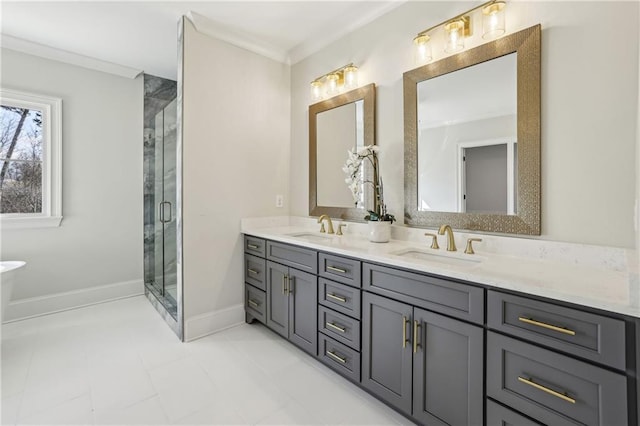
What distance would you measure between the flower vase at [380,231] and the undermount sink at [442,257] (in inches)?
9.2

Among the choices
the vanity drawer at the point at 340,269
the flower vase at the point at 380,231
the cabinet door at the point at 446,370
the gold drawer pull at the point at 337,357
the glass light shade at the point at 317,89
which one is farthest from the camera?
the glass light shade at the point at 317,89

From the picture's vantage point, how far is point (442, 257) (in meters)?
1.82

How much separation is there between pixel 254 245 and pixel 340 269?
3.53ft

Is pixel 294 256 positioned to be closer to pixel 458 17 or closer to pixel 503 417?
pixel 503 417

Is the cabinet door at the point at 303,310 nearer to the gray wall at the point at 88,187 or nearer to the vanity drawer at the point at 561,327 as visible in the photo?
the vanity drawer at the point at 561,327

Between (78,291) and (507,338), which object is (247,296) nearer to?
(78,291)

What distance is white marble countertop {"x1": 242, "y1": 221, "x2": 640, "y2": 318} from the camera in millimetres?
1015

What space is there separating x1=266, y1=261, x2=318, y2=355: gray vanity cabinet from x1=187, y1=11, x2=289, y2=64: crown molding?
1962 mm

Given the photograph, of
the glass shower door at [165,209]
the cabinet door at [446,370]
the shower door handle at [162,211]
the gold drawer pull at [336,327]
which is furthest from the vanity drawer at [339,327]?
the shower door handle at [162,211]

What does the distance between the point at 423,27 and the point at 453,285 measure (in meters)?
1.70

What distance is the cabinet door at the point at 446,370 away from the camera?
1.31 meters

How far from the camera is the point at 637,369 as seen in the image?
0.94 m

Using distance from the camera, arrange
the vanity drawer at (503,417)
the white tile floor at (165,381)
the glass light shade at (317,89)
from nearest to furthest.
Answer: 1. the vanity drawer at (503,417)
2. the white tile floor at (165,381)
3. the glass light shade at (317,89)

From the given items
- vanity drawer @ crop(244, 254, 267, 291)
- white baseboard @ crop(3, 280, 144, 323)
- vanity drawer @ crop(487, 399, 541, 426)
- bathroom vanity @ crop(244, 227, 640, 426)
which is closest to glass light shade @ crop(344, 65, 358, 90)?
bathroom vanity @ crop(244, 227, 640, 426)
